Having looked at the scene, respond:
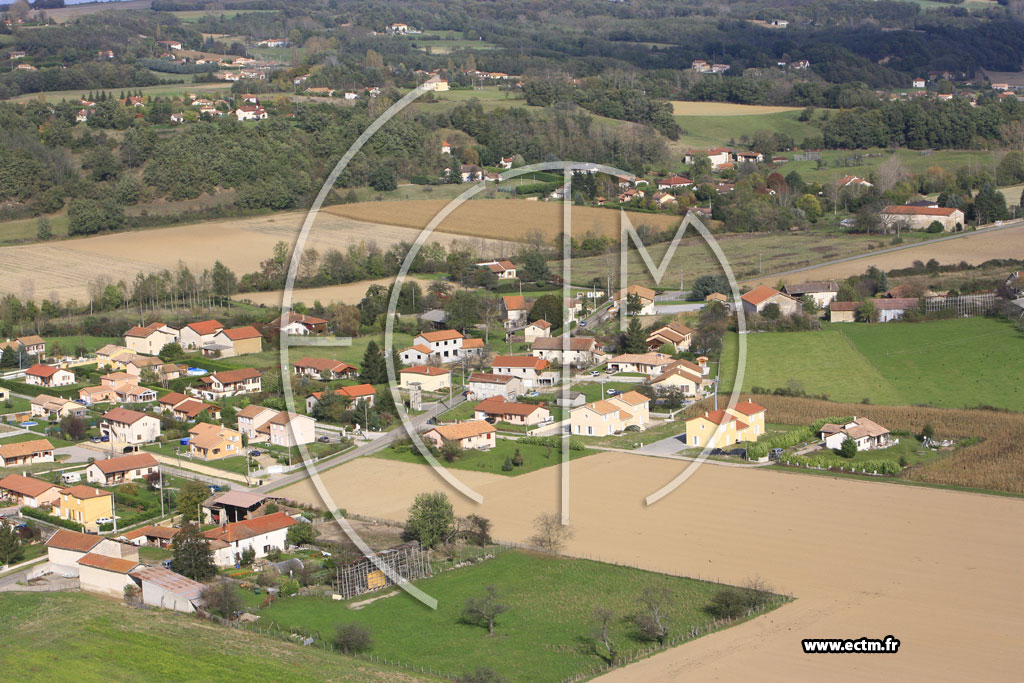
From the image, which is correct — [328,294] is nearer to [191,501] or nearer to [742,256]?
[742,256]

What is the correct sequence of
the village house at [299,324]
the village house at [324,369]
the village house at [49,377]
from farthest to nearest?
the village house at [299,324], the village house at [49,377], the village house at [324,369]

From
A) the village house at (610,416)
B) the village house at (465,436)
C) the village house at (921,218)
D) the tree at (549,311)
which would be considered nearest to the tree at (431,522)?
the village house at (465,436)

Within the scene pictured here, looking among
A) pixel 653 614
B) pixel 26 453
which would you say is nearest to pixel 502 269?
pixel 26 453

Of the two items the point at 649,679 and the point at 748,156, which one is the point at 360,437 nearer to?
the point at 649,679

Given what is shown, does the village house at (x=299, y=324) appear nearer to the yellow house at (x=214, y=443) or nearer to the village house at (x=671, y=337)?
the yellow house at (x=214, y=443)

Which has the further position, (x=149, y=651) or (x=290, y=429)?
(x=290, y=429)

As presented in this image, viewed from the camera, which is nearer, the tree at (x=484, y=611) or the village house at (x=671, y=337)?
the tree at (x=484, y=611)
